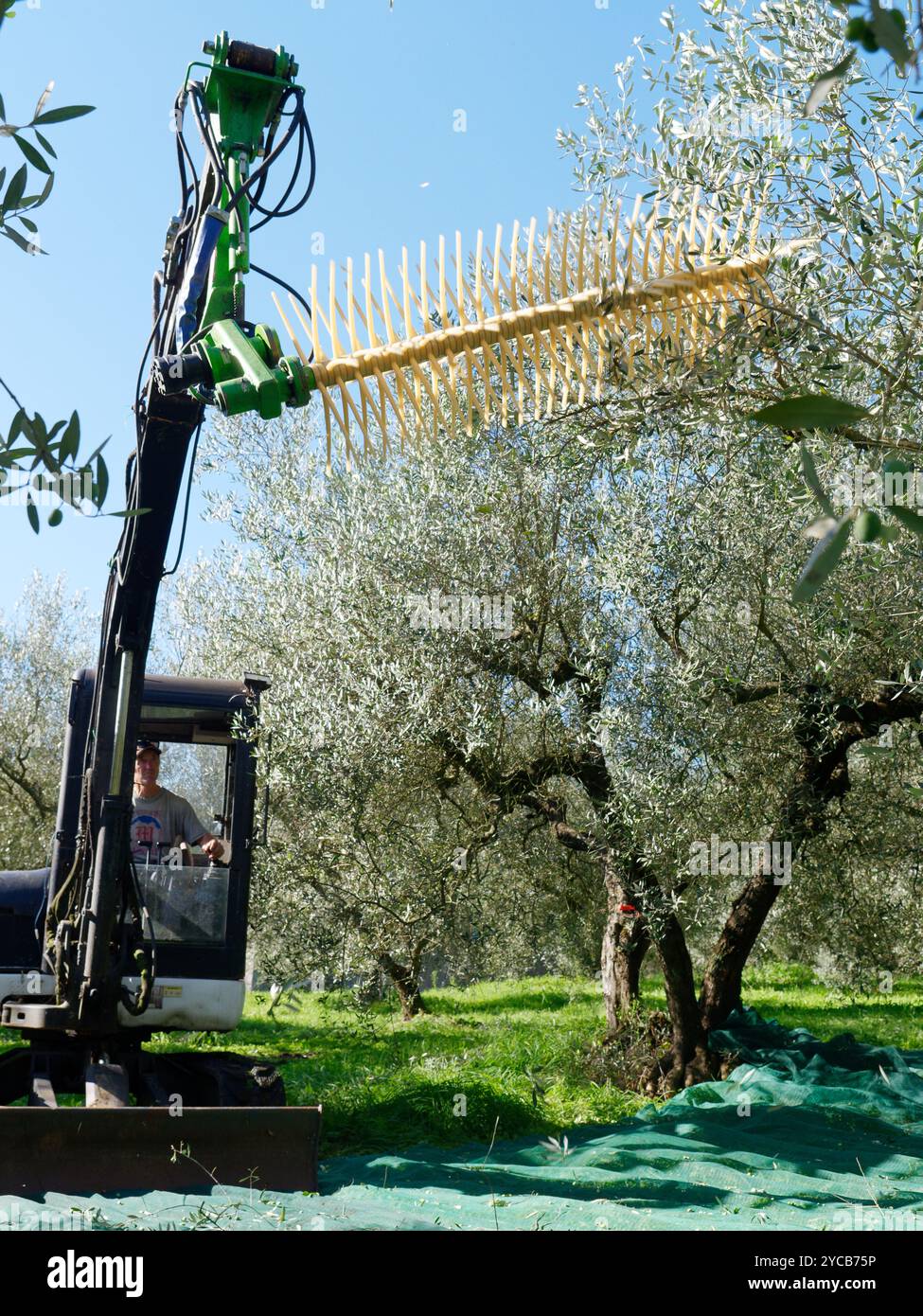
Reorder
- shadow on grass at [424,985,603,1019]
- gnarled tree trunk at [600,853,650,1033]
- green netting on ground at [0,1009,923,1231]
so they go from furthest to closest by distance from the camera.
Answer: shadow on grass at [424,985,603,1019] → gnarled tree trunk at [600,853,650,1033] → green netting on ground at [0,1009,923,1231]

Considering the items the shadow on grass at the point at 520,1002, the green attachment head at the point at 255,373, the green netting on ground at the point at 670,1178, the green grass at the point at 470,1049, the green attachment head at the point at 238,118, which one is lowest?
the shadow on grass at the point at 520,1002

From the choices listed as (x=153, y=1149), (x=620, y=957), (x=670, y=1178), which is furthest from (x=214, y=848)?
(x=620, y=957)

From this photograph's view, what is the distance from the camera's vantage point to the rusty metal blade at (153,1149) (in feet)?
18.0

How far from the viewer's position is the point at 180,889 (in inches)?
297

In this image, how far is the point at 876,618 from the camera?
720 centimetres

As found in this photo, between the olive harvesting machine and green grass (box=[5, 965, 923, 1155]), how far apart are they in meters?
1.17

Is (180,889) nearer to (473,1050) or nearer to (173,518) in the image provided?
(173,518)

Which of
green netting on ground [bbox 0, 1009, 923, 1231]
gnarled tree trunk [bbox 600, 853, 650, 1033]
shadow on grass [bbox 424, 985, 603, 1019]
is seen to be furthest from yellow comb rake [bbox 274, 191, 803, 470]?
shadow on grass [bbox 424, 985, 603, 1019]

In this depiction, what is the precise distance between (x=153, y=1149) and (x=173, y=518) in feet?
10.4

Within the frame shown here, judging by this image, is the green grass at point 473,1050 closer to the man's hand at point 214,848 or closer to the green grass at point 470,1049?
the green grass at point 470,1049

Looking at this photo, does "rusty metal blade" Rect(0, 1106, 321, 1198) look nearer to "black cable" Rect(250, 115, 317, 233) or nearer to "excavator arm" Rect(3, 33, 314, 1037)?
"excavator arm" Rect(3, 33, 314, 1037)

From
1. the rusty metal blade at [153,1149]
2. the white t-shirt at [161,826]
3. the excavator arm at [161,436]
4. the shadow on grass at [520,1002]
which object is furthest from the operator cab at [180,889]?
the shadow on grass at [520,1002]

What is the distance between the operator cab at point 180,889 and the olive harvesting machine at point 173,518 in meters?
0.01

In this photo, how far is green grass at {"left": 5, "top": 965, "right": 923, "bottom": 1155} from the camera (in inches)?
314
